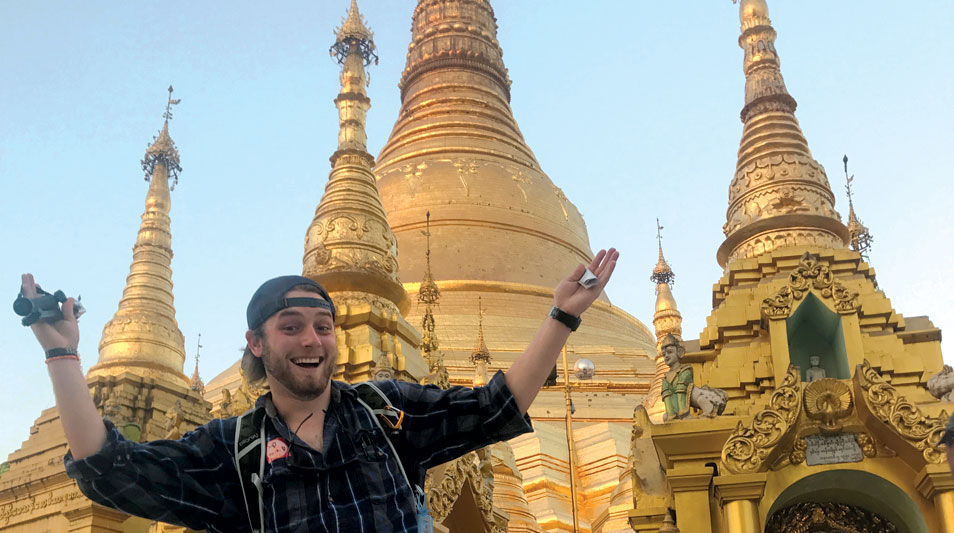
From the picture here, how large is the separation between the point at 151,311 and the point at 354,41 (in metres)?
7.81

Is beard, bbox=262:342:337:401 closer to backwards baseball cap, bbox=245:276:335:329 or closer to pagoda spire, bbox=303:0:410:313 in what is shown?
backwards baseball cap, bbox=245:276:335:329

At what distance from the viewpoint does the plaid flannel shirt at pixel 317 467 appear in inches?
87.9

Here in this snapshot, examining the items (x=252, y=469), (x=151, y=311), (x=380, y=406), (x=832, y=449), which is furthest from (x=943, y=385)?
(x=151, y=311)

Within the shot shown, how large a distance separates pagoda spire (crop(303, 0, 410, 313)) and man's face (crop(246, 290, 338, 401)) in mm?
10309

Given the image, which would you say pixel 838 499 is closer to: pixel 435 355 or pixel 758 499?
pixel 758 499

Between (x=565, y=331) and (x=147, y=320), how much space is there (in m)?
19.4

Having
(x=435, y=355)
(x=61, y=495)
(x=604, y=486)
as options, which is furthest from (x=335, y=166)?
(x=604, y=486)

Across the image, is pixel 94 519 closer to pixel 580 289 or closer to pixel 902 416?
pixel 902 416

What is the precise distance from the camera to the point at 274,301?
245 centimetres

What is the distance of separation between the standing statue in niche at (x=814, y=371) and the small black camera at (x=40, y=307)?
35.7 feet

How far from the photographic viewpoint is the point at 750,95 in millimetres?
17031

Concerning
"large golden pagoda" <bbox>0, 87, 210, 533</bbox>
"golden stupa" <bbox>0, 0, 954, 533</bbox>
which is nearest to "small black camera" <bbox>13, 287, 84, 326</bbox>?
"large golden pagoda" <bbox>0, 87, 210, 533</bbox>

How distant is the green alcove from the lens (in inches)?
488

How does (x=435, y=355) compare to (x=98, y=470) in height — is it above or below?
above
